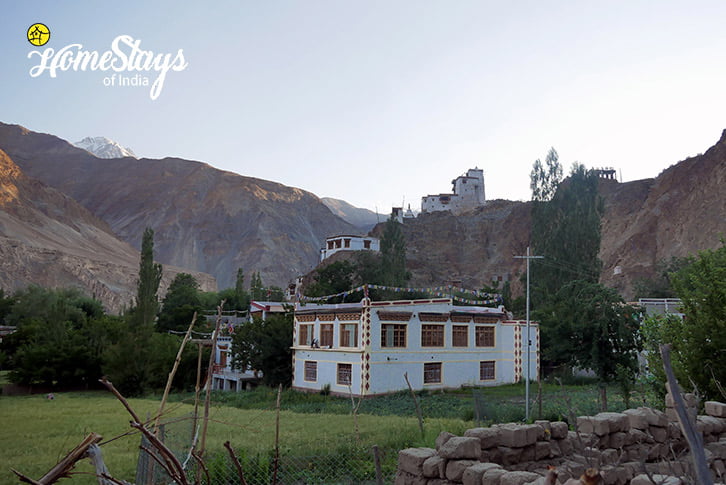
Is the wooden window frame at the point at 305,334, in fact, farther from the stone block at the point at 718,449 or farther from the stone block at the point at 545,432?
the stone block at the point at 718,449

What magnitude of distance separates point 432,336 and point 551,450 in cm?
2590

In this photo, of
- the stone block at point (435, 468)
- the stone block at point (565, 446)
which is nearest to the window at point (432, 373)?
the stone block at point (565, 446)

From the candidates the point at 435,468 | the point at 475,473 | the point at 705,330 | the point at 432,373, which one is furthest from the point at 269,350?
the point at 475,473

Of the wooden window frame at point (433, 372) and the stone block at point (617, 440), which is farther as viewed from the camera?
the wooden window frame at point (433, 372)

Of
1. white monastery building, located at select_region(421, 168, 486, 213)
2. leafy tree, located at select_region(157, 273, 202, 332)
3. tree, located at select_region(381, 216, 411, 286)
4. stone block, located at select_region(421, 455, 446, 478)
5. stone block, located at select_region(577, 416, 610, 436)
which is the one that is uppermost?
white monastery building, located at select_region(421, 168, 486, 213)

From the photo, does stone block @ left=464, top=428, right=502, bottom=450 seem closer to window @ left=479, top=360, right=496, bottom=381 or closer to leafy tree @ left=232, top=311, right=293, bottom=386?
window @ left=479, top=360, right=496, bottom=381

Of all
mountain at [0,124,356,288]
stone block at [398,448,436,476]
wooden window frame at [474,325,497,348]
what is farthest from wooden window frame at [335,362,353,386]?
mountain at [0,124,356,288]

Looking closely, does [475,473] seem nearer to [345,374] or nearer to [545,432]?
[545,432]

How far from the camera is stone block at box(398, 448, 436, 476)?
321 inches

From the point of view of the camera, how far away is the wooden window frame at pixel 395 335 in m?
33.1

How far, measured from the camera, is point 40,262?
3506 inches

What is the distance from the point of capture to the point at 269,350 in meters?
38.6

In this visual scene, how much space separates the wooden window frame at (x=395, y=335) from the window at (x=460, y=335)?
3937mm

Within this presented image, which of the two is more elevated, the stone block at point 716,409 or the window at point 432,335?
the window at point 432,335
